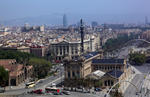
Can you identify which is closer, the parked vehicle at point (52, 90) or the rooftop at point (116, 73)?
the parked vehicle at point (52, 90)

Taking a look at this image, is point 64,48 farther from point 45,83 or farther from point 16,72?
point 16,72

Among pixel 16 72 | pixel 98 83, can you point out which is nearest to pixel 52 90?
pixel 98 83

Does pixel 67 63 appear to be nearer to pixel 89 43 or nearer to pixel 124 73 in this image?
pixel 124 73

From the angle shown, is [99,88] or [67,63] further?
[67,63]

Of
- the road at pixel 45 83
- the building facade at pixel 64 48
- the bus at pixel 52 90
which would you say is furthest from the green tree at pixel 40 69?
the building facade at pixel 64 48

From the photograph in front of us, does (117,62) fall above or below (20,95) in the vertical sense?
above

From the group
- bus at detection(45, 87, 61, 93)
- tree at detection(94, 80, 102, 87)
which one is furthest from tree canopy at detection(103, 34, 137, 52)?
bus at detection(45, 87, 61, 93)

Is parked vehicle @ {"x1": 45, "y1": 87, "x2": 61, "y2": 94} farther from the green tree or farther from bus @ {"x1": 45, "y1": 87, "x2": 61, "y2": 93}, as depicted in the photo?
the green tree

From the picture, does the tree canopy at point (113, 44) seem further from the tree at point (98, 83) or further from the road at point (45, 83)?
the tree at point (98, 83)

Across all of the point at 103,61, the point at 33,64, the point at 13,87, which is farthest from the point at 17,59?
the point at 103,61

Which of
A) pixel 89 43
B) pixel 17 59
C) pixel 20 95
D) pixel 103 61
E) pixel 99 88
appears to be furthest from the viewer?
pixel 89 43

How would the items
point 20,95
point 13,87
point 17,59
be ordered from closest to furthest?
1. point 20,95
2. point 13,87
3. point 17,59
